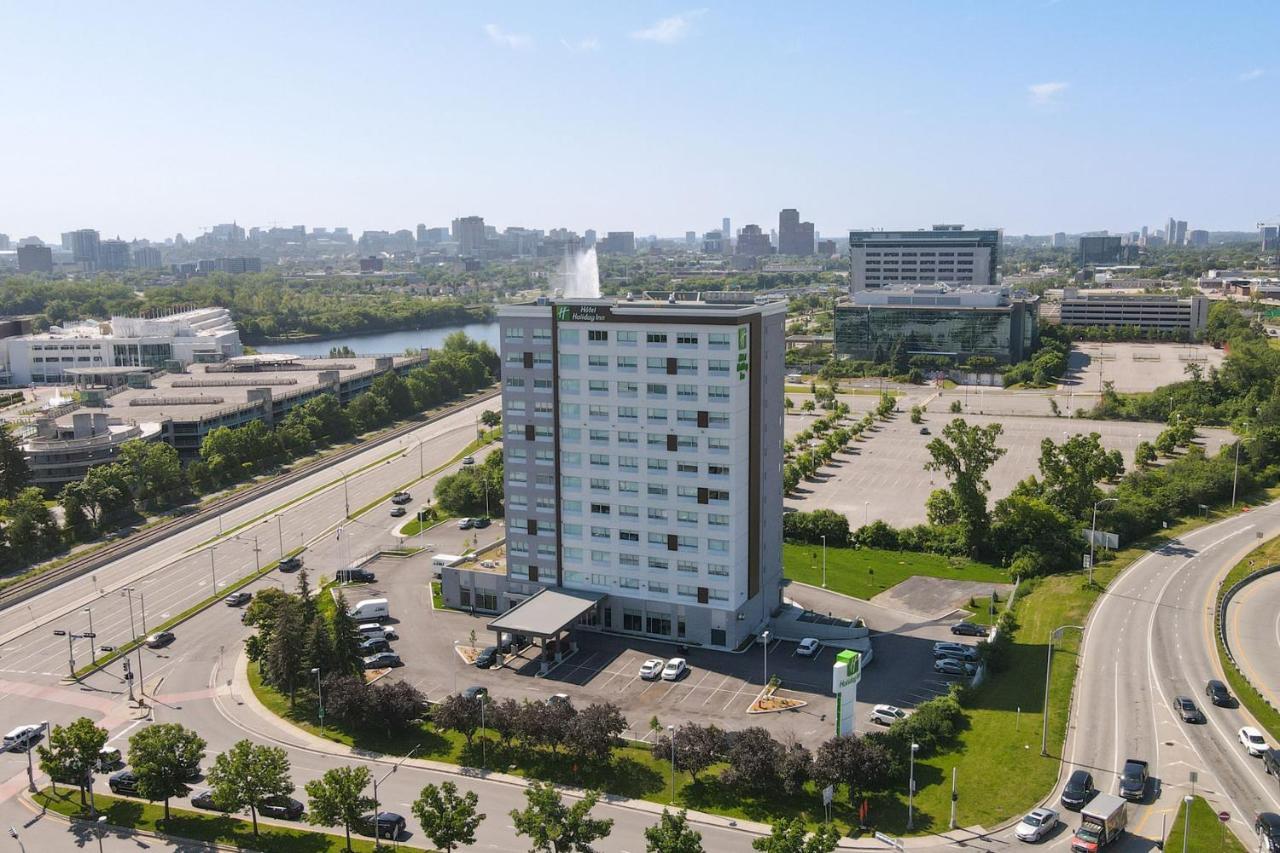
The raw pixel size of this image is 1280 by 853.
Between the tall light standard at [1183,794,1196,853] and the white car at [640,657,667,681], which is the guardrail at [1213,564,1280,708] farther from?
the white car at [640,657,667,681]

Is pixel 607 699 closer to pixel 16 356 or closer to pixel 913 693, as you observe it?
pixel 913 693

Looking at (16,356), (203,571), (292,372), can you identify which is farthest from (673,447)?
(16,356)

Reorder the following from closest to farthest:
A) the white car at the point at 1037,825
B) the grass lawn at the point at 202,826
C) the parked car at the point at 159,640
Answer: the white car at the point at 1037,825, the grass lawn at the point at 202,826, the parked car at the point at 159,640

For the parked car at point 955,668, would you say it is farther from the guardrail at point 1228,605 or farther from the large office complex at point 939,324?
the large office complex at point 939,324

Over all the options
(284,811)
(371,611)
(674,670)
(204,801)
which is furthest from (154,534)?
(674,670)

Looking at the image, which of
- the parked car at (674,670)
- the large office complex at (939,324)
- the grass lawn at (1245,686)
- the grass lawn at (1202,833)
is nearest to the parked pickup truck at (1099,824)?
the grass lawn at (1202,833)

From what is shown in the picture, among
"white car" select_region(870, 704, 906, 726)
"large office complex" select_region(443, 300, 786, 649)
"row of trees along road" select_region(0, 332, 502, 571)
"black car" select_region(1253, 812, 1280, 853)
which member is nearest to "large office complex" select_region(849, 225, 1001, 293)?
"row of trees along road" select_region(0, 332, 502, 571)
